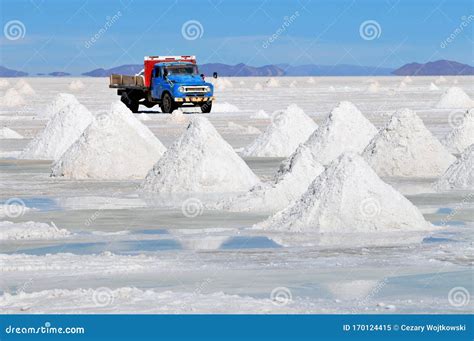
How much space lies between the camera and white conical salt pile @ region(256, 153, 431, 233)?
13.2 metres

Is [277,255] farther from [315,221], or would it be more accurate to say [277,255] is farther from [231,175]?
[231,175]

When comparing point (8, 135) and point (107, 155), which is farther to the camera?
point (8, 135)

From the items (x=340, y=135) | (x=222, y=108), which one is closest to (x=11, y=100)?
(x=222, y=108)

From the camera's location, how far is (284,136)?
26000mm

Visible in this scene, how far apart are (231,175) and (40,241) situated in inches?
228

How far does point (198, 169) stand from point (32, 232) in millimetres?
5094

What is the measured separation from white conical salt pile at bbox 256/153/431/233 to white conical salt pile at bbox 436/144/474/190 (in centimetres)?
464

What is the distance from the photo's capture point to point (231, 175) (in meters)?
18.1

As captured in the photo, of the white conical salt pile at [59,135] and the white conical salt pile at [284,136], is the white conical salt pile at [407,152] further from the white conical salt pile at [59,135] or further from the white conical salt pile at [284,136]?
the white conical salt pile at [59,135]

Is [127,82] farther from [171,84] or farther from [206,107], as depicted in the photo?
[171,84]

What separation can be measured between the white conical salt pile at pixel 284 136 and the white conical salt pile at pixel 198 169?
A: 289 inches

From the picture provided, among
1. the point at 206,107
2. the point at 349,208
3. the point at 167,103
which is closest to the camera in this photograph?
the point at 349,208

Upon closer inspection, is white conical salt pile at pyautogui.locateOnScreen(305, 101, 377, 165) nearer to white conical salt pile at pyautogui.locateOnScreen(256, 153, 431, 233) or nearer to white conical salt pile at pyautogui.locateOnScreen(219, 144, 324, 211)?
white conical salt pile at pyautogui.locateOnScreen(219, 144, 324, 211)

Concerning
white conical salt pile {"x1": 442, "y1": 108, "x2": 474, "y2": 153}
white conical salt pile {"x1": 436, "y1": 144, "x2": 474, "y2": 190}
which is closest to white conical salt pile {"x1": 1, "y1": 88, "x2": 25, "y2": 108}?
white conical salt pile {"x1": 442, "y1": 108, "x2": 474, "y2": 153}
